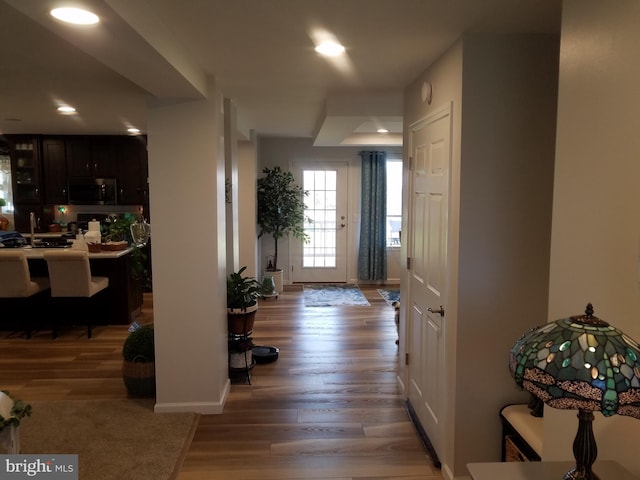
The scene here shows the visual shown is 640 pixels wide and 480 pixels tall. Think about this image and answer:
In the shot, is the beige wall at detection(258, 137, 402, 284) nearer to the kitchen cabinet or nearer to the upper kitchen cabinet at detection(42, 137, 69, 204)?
the upper kitchen cabinet at detection(42, 137, 69, 204)

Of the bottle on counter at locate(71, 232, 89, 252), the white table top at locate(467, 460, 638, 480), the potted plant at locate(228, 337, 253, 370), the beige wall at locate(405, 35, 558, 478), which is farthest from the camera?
the bottle on counter at locate(71, 232, 89, 252)

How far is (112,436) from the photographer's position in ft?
10.2

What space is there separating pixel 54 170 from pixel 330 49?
608cm

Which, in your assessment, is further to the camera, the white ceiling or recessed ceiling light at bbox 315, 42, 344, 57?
Result: recessed ceiling light at bbox 315, 42, 344, 57

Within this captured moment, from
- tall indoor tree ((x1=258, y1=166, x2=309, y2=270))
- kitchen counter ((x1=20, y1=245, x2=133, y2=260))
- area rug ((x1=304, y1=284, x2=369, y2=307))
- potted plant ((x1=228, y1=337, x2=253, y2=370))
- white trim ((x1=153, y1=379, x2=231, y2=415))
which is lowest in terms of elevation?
white trim ((x1=153, y1=379, x2=231, y2=415))

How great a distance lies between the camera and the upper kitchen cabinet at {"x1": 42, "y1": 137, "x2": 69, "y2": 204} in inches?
281

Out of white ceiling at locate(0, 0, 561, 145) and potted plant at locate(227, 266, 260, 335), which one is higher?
white ceiling at locate(0, 0, 561, 145)

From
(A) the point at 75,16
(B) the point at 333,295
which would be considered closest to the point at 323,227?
(B) the point at 333,295

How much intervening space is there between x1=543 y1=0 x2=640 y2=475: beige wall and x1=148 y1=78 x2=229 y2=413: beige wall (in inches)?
86.5

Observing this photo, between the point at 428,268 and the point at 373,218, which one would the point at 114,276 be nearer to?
the point at 428,268

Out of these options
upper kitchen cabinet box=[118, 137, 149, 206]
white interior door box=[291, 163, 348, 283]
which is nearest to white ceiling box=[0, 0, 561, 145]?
upper kitchen cabinet box=[118, 137, 149, 206]

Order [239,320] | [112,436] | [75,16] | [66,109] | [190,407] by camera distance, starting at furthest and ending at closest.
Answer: [66,109] < [239,320] < [190,407] < [112,436] < [75,16]

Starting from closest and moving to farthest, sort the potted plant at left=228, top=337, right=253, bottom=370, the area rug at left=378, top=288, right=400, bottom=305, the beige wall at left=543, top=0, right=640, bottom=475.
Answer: the beige wall at left=543, top=0, right=640, bottom=475, the potted plant at left=228, top=337, right=253, bottom=370, the area rug at left=378, top=288, right=400, bottom=305

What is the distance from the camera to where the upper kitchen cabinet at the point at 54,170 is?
23.4 feet
